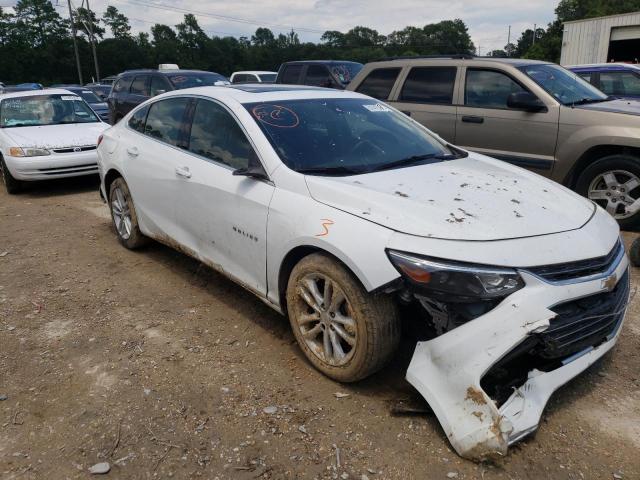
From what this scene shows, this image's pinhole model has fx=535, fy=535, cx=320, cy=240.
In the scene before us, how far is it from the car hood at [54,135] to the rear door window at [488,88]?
5.66 m

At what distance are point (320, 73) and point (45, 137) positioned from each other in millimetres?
5865

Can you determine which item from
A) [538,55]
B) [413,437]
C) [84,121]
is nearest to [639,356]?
[413,437]

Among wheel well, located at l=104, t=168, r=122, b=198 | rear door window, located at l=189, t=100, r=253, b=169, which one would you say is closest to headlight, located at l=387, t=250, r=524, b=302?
rear door window, located at l=189, t=100, r=253, b=169

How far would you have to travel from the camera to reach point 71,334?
372 cm

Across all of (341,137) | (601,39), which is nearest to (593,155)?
(341,137)

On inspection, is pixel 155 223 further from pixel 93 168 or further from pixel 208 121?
pixel 93 168

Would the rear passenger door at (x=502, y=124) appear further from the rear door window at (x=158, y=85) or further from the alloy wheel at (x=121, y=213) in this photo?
the rear door window at (x=158, y=85)

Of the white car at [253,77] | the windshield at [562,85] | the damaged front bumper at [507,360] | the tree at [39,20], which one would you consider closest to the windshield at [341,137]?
the damaged front bumper at [507,360]

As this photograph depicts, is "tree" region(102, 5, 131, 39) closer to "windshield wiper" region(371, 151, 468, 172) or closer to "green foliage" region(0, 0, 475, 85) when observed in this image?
"green foliage" region(0, 0, 475, 85)

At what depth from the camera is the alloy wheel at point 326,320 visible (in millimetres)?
2848

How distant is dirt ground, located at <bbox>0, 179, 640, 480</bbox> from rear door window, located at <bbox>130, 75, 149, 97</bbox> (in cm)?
837

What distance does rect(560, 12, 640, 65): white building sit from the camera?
2459cm

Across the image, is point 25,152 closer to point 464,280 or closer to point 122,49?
point 464,280

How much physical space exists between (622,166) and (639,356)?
2860 mm
